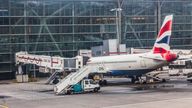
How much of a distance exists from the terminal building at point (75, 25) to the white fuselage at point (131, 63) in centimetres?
2077

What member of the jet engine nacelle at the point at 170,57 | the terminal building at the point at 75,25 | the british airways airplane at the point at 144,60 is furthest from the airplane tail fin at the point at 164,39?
the terminal building at the point at 75,25

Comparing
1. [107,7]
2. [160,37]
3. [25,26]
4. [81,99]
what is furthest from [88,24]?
[81,99]

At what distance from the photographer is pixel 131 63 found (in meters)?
65.3

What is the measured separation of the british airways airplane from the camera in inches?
2472

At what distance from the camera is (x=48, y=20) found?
301ft

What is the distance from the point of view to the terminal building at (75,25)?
8800cm

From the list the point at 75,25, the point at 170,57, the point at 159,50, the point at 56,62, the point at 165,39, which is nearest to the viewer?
the point at 170,57

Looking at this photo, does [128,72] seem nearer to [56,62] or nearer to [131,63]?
[131,63]

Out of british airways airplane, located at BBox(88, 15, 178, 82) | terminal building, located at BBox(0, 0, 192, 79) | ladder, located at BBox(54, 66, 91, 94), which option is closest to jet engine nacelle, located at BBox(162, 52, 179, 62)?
british airways airplane, located at BBox(88, 15, 178, 82)

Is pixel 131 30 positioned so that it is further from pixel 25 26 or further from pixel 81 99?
pixel 81 99

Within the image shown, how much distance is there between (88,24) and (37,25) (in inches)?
451

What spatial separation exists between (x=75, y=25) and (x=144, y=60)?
108 ft

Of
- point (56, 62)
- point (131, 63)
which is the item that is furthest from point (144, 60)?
point (56, 62)

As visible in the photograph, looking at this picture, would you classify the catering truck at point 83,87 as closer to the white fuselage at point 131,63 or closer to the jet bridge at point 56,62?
the jet bridge at point 56,62
